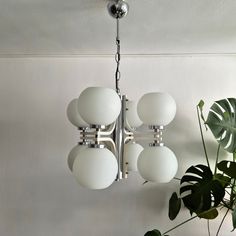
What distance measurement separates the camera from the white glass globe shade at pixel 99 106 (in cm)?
77

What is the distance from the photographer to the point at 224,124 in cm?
135

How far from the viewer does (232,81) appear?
5.93ft

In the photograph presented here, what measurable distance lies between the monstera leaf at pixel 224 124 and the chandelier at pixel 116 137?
475mm

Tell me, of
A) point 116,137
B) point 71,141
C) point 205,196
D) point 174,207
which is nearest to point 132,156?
point 116,137

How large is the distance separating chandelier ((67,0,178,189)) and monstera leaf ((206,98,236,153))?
0.48 m

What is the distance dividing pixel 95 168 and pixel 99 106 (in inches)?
7.5

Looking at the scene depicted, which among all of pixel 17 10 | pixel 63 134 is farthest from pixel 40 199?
pixel 17 10

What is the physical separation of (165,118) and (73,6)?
0.67 m

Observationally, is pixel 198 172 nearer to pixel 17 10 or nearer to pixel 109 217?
pixel 109 217

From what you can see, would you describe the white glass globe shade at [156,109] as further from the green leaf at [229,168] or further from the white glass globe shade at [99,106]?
the green leaf at [229,168]

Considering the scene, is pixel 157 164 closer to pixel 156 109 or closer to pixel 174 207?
pixel 156 109

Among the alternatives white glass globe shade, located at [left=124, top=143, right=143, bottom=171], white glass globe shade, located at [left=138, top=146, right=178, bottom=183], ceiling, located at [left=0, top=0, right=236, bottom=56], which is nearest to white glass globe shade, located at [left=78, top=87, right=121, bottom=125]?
white glass globe shade, located at [left=138, top=146, right=178, bottom=183]

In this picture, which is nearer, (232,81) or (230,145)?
(230,145)

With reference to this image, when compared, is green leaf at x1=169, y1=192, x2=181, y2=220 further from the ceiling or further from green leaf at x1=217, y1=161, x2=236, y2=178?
the ceiling
